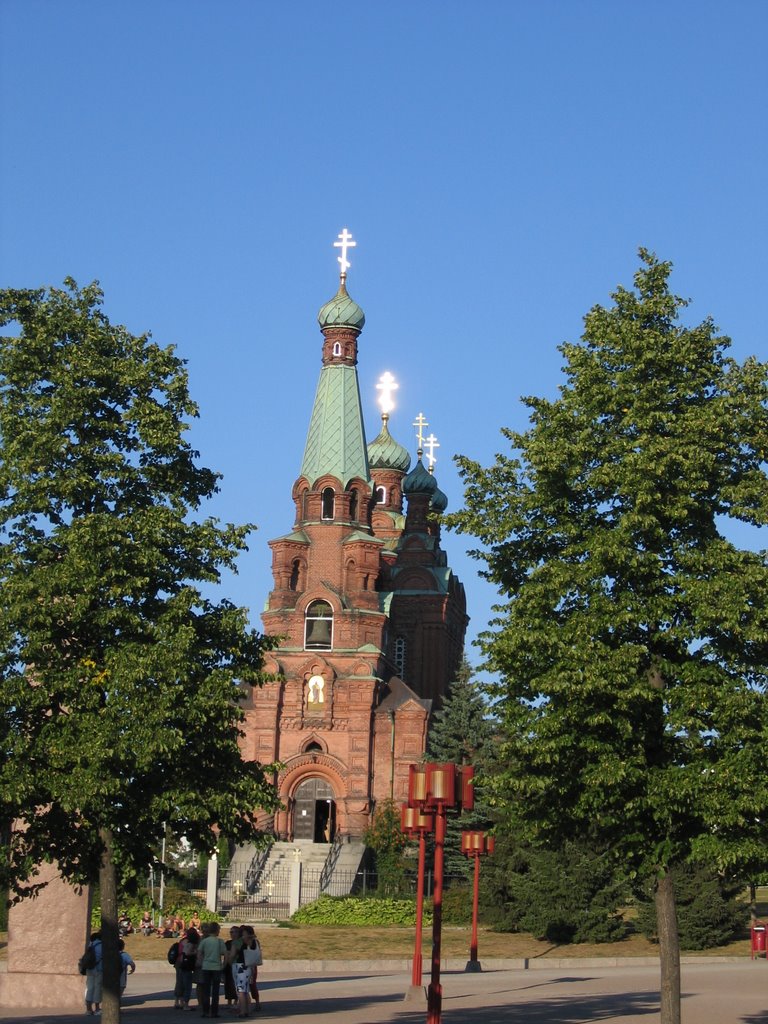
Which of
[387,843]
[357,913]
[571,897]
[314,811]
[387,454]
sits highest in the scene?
[387,454]

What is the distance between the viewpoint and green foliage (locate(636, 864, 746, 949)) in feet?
124

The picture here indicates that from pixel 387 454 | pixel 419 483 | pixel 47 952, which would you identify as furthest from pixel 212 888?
pixel 387 454

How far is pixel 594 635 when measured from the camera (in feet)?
59.0

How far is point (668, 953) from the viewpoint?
18016 mm

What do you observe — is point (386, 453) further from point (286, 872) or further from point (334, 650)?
point (286, 872)

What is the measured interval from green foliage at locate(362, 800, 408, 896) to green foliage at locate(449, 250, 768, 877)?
106ft

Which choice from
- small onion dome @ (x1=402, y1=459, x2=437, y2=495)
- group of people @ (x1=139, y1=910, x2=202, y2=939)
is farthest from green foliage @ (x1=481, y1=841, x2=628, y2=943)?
small onion dome @ (x1=402, y1=459, x2=437, y2=495)

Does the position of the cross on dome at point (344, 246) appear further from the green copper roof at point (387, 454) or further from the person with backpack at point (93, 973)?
the person with backpack at point (93, 973)

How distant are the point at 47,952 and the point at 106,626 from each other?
711 cm

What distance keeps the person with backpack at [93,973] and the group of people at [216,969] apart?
1596 mm

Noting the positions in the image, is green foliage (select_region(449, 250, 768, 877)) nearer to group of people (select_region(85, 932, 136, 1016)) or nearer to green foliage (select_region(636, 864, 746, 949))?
group of people (select_region(85, 932, 136, 1016))

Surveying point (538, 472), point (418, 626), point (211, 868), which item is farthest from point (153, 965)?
point (418, 626)

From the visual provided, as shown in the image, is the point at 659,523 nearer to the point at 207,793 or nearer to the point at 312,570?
the point at 207,793

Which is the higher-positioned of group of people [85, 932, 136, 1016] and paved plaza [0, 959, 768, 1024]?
group of people [85, 932, 136, 1016]
